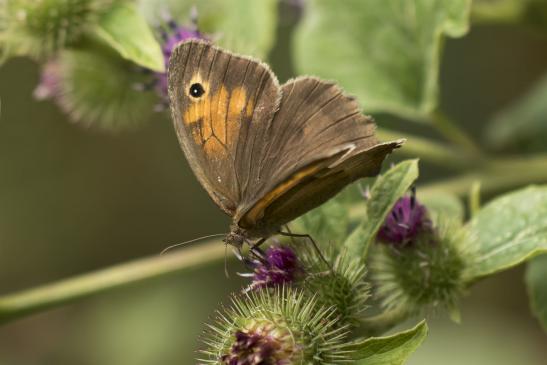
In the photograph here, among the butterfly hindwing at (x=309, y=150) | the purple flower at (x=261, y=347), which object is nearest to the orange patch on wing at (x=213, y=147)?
the butterfly hindwing at (x=309, y=150)

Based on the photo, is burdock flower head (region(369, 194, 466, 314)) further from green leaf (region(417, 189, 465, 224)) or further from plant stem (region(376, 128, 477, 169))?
plant stem (region(376, 128, 477, 169))

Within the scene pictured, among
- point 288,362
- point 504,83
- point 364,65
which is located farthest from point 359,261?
point 504,83

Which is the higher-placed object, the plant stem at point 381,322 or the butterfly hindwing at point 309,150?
the butterfly hindwing at point 309,150

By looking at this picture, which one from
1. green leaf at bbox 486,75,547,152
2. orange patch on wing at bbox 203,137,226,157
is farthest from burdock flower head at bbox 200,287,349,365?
green leaf at bbox 486,75,547,152

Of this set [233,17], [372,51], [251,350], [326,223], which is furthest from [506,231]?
[233,17]

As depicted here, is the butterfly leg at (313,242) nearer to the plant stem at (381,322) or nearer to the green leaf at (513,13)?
the plant stem at (381,322)
